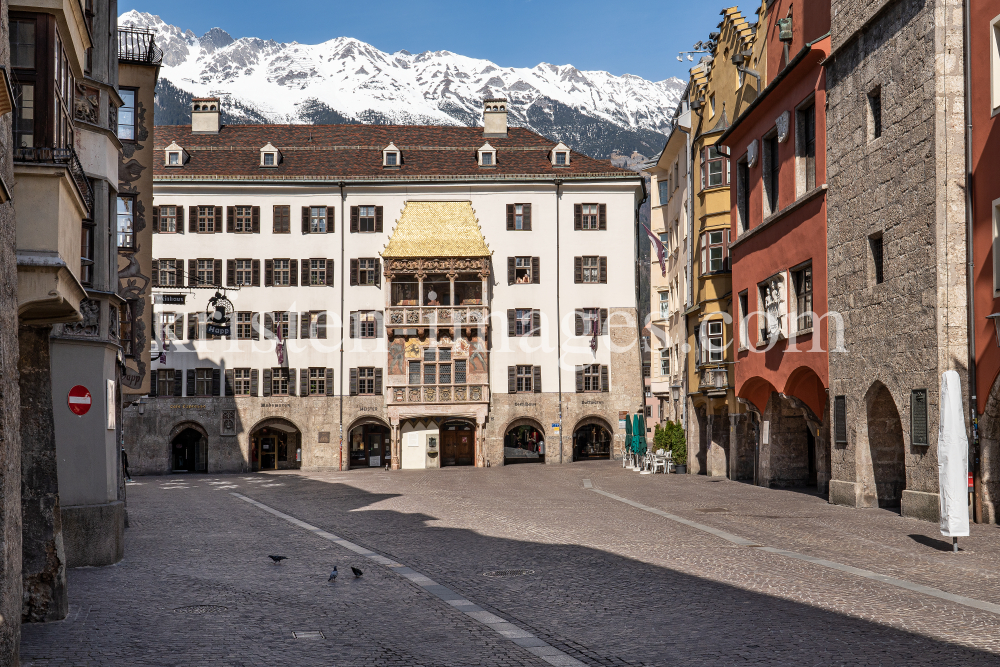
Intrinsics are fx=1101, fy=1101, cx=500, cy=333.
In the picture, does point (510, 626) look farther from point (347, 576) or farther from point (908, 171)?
point (908, 171)

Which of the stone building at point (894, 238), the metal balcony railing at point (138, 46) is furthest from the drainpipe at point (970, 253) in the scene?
the metal balcony railing at point (138, 46)

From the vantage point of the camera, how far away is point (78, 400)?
1538 cm

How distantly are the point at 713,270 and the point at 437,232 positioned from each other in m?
21.0

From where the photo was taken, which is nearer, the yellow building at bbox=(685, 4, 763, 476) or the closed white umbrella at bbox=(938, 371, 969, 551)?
the closed white umbrella at bbox=(938, 371, 969, 551)

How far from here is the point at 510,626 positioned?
1054 centimetres

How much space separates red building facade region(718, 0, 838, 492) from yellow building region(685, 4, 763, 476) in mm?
2671

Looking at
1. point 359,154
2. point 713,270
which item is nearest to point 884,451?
point 713,270

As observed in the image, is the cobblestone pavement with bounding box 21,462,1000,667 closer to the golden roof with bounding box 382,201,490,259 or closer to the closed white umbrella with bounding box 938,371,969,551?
the closed white umbrella with bounding box 938,371,969,551

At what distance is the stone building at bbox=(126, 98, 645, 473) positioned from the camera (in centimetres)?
5509

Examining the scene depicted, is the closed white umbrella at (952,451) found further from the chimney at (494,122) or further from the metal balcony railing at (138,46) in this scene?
the chimney at (494,122)

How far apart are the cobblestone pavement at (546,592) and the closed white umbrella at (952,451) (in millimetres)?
812

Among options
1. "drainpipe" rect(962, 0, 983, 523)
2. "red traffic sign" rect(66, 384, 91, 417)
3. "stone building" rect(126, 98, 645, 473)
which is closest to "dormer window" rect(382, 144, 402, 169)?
"stone building" rect(126, 98, 645, 473)

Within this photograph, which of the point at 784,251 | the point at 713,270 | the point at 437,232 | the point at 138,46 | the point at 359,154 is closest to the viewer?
the point at 138,46

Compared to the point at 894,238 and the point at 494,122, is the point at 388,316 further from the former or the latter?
the point at 894,238
